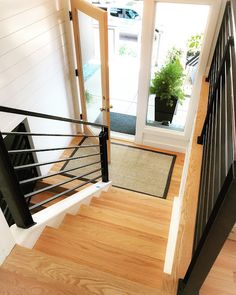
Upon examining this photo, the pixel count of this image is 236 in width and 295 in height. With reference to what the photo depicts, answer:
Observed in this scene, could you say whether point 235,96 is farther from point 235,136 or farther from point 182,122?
point 182,122

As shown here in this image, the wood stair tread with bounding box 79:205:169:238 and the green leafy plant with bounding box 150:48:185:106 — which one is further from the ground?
the green leafy plant with bounding box 150:48:185:106

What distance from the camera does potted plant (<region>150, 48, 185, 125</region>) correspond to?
3.59 meters

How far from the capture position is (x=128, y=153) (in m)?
4.24

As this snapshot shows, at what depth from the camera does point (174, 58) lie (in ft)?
11.8

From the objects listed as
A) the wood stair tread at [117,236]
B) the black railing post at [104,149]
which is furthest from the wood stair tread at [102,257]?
the black railing post at [104,149]

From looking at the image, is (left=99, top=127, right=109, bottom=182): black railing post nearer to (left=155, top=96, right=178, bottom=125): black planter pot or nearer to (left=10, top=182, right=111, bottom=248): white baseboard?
(left=10, top=182, right=111, bottom=248): white baseboard

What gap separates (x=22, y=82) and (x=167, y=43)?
2.14 m

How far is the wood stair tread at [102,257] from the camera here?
63.4 inches

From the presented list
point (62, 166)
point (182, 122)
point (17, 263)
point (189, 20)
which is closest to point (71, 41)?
point (189, 20)

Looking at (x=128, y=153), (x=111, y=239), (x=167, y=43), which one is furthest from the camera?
(x=128, y=153)

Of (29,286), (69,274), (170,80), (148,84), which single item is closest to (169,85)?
(170,80)

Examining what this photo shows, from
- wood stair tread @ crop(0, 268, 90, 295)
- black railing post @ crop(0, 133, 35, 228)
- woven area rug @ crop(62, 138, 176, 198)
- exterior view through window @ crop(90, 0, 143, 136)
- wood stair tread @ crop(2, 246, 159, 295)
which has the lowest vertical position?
woven area rug @ crop(62, 138, 176, 198)

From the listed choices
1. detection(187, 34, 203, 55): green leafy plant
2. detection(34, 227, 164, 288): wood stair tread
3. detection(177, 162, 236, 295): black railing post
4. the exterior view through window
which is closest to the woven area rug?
the exterior view through window

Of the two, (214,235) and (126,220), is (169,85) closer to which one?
(126,220)
